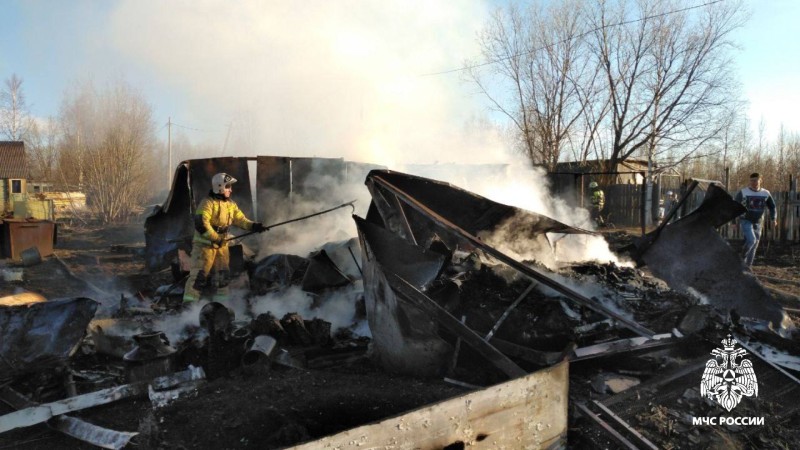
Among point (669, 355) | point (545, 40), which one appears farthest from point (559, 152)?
point (669, 355)

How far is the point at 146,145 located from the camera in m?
24.2

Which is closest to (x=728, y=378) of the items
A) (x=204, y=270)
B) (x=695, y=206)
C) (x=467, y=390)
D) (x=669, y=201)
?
(x=467, y=390)

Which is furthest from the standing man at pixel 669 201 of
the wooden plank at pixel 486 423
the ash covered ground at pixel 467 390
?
the wooden plank at pixel 486 423

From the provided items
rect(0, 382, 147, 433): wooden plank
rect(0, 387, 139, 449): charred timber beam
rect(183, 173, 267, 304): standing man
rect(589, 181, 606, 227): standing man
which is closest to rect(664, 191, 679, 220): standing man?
rect(589, 181, 606, 227): standing man

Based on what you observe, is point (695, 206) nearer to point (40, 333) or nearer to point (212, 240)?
point (212, 240)

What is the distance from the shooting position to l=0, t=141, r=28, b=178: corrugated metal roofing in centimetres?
2911

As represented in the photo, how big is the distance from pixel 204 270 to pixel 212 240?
410 mm

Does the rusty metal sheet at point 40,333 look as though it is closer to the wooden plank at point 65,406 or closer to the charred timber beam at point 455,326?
the wooden plank at point 65,406

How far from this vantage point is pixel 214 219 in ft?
19.7

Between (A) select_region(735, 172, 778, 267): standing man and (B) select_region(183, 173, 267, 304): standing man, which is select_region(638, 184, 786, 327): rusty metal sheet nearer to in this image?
(A) select_region(735, 172, 778, 267): standing man

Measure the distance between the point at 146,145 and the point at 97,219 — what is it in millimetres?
4966

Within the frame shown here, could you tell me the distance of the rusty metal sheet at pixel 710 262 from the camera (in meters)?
4.62

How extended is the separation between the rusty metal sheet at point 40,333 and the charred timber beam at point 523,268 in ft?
9.60

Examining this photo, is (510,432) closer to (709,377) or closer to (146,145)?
(709,377)
